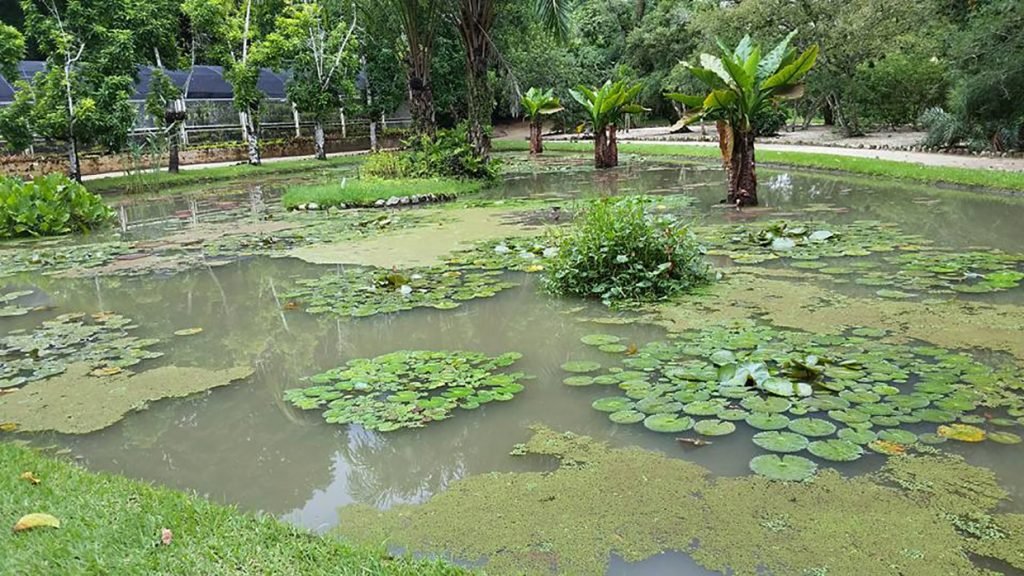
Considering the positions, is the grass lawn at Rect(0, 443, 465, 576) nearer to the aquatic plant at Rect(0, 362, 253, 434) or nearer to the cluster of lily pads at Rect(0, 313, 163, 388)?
the aquatic plant at Rect(0, 362, 253, 434)

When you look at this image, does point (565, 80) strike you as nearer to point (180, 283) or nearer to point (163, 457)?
point (180, 283)

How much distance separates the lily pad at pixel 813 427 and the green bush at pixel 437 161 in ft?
37.0

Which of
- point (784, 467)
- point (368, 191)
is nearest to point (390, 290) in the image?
point (784, 467)

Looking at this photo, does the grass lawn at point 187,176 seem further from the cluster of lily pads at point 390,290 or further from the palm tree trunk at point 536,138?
the cluster of lily pads at point 390,290

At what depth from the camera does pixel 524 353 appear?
454 cm

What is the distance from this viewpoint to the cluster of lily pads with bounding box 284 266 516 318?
18.6 ft

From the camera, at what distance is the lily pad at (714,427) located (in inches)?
127

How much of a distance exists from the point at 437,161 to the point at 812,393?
11.3 m

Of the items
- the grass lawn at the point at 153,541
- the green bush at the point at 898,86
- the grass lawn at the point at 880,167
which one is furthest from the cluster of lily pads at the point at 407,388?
the green bush at the point at 898,86

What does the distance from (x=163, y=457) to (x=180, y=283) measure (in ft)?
13.2

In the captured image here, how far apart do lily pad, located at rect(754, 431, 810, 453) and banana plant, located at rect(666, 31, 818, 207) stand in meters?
6.40

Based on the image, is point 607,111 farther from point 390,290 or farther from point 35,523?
point 35,523

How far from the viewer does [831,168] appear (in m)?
13.6

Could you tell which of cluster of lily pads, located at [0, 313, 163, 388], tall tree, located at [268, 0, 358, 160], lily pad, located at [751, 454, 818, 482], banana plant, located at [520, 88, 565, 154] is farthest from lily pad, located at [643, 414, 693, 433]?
banana plant, located at [520, 88, 565, 154]
